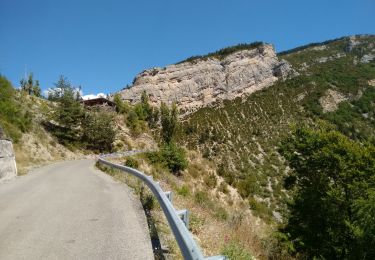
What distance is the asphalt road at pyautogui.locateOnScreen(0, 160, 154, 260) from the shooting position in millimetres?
5988

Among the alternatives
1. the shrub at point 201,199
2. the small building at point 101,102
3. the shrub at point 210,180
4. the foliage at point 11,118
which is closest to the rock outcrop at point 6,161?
the shrub at point 201,199

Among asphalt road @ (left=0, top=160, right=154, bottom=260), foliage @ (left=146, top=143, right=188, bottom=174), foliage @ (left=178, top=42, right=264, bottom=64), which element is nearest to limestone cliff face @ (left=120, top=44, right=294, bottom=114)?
foliage @ (left=178, top=42, right=264, bottom=64)

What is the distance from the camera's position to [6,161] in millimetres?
17391

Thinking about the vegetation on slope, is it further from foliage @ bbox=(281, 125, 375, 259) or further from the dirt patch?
the dirt patch

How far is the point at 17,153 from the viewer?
102ft

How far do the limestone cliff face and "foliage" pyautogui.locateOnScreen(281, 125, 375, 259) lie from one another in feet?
288

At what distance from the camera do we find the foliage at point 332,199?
78.2 feet

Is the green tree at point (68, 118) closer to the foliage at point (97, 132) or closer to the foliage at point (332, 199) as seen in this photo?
the foliage at point (97, 132)

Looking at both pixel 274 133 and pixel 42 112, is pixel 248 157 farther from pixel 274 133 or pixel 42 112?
pixel 42 112

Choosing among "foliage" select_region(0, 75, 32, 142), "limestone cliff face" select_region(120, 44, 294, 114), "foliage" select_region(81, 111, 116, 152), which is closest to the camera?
"foliage" select_region(0, 75, 32, 142)

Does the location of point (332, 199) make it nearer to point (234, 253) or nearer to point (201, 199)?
point (201, 199)

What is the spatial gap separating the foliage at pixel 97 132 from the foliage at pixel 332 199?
29776 millimetres

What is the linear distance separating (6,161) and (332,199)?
21339 millimetres

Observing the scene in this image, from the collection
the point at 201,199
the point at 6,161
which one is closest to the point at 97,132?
the point at 6,161
